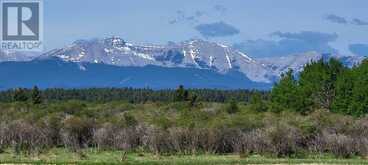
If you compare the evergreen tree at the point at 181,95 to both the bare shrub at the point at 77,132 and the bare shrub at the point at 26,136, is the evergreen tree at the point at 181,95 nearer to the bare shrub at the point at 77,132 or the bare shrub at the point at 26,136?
the bare shrub at the point at 77,132

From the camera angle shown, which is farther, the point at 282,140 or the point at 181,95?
the point at 181,95

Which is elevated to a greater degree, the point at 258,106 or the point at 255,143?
the point at 258,106

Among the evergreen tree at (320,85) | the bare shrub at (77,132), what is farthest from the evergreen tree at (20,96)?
the bare shrub at (77,132)

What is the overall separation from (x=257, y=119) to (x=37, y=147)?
18.2m

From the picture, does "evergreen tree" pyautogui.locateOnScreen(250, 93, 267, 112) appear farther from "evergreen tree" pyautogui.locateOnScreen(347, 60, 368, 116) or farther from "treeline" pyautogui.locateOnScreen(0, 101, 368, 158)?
"treeline" pyautogui.locateOnScreen(0, 101, 368, 158)

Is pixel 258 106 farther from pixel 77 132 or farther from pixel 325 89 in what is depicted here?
pixel 77 132

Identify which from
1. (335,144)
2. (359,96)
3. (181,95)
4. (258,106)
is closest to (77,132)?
(335,144)

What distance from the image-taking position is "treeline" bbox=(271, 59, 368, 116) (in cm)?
8856

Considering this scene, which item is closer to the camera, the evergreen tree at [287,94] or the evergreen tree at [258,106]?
the evergreen tree at [258,106]

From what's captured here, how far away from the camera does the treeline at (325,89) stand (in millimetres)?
88562

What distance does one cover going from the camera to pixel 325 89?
312 feet

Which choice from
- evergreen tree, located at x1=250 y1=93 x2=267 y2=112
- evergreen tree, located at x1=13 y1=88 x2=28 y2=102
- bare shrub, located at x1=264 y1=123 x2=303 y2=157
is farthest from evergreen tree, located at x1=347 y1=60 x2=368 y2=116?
evergreen tree, located at x1=13 y1=88 x2=28 y2=102

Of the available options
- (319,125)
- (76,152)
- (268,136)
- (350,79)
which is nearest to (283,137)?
(268,136)

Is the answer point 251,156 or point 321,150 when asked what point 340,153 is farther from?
point 251,156
